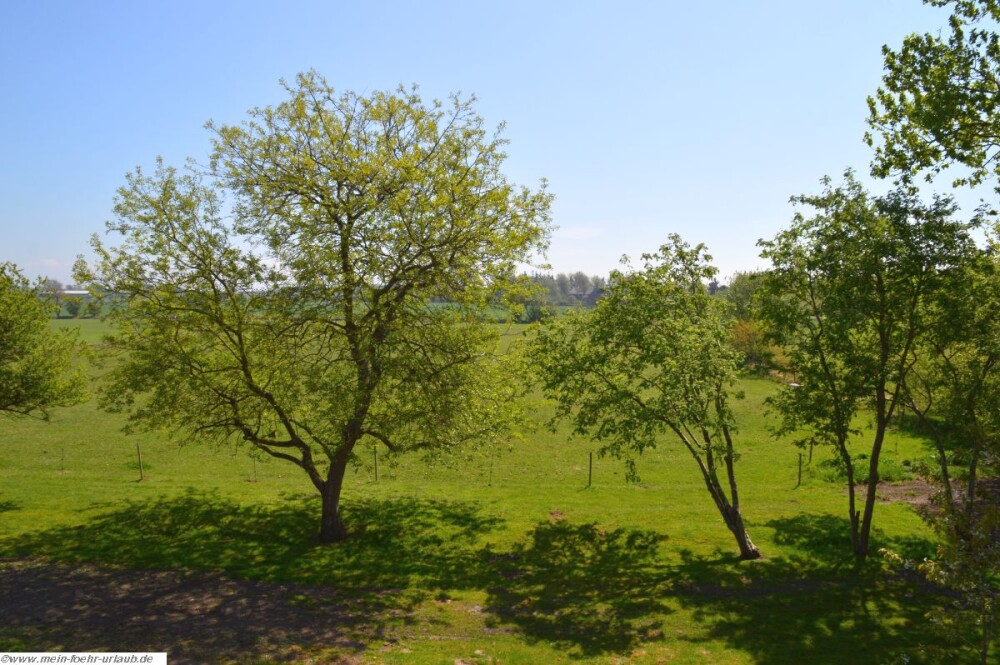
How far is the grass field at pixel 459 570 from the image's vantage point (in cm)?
1446

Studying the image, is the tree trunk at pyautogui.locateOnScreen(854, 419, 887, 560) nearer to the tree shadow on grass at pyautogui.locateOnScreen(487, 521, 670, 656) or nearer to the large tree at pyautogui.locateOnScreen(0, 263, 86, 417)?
the tree shadow on grass at pyautogui.locateOnScreen(487, 521, 670, 656)

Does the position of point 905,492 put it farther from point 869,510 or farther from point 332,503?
→ point 332,503

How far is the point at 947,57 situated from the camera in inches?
587

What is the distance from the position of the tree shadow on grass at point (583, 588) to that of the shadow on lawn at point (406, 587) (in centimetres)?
6

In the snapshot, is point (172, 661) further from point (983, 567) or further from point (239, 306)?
point (983, 567)

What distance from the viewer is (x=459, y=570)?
1969 centimetres

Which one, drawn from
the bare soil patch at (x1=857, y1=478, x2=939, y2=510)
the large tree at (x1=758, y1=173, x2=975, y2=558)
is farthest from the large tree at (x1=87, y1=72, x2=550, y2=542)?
the bare soil patch at (x1=857, y1=478, x2=939, y2=510)

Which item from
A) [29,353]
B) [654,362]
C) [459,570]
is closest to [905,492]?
[654,362]

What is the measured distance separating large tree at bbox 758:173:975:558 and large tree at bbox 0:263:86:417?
27802 millimetres

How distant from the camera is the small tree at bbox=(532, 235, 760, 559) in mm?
17875

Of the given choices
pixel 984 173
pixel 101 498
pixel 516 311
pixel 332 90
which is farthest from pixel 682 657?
pixel 101 498

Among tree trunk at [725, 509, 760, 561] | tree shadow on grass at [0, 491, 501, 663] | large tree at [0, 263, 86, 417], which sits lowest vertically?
tree shadow on grass at [0, 491, 501, 663]

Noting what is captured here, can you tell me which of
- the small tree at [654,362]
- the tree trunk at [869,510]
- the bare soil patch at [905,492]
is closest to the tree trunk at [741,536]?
the small tree at [654,362]

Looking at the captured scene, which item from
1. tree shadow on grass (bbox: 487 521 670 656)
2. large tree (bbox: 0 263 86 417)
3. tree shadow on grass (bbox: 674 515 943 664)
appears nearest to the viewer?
tree shadow on grass (bbox: 674 515 943 664)
